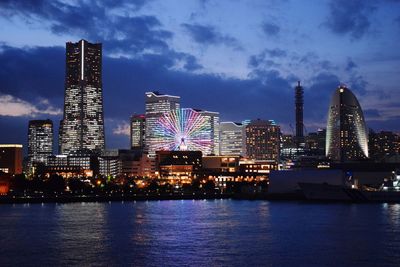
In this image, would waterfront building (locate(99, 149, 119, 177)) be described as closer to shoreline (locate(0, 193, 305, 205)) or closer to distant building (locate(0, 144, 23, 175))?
distant building (locate(0, 144, 23, 175))

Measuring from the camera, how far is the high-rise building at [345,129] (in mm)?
176625

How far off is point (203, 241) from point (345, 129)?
152705mm

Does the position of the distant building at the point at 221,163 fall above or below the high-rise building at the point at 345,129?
below

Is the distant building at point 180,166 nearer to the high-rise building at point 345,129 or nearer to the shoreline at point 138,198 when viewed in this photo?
the shoreline at point 138,198

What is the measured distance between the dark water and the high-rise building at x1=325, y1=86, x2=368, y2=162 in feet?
411

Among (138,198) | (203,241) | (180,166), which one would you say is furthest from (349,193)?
(180,166)

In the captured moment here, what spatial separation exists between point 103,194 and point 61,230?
6388cm

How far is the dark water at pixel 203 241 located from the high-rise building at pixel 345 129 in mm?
125411

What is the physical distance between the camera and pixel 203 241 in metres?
37.2

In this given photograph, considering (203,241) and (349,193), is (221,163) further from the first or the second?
(203,241)

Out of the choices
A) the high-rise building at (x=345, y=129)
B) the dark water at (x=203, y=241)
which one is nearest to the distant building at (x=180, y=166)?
the high-rise building at (x=345, y=129)

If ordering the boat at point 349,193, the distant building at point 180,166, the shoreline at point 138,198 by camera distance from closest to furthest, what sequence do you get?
the boat at point 349,193, the shoreline at point 138,198, the distant building at point 180,166

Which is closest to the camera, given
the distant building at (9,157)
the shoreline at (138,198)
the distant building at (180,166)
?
the shoreline at (138,198)

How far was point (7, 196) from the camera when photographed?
96.4m
